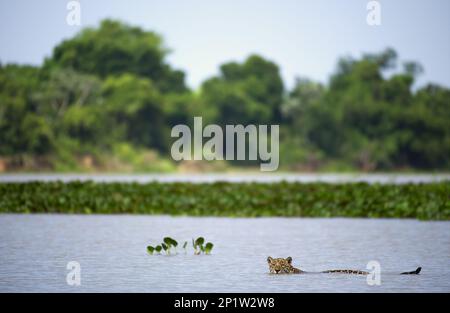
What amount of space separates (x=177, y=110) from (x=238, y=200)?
44.3m

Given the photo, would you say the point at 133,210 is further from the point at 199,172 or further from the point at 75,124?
the point at 199,172

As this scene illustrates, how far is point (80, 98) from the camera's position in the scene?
204 feet

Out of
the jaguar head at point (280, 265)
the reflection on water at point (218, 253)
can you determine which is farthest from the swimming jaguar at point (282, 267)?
the reflection on water at point (218, 253)

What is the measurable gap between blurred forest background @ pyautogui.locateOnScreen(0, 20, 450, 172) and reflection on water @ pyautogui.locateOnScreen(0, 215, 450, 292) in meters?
35.4

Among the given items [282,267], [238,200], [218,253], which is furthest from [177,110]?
[282,267]

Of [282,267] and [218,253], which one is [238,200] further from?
[282,267]

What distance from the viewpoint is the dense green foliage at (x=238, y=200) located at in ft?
75.0

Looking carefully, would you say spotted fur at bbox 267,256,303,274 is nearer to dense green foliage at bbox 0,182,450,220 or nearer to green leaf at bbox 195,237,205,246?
green leaf at bbox 195,237,205,246

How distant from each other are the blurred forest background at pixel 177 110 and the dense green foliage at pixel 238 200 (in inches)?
1251

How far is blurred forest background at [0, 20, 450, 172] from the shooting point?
59031 mm

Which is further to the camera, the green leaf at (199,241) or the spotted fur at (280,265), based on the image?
the green leaf at (199,241)

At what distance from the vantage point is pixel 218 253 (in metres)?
16.3

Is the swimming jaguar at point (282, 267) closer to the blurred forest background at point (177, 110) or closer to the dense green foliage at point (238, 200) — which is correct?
the dense green foliage at point (238, 200)
